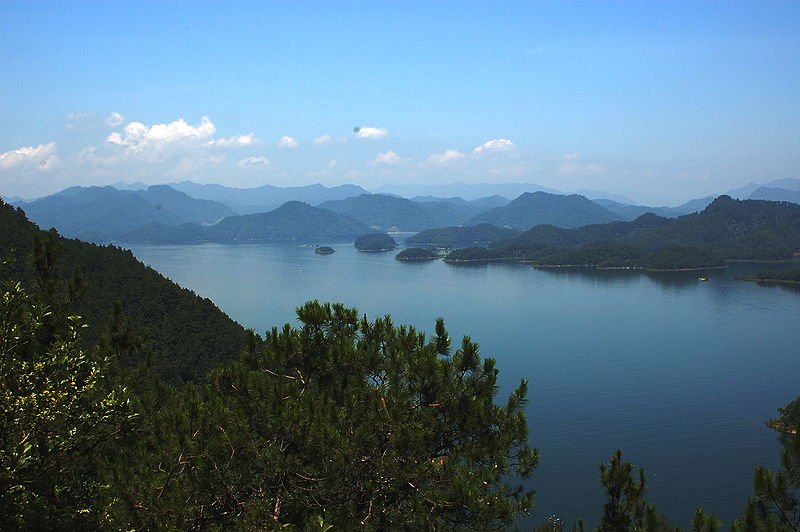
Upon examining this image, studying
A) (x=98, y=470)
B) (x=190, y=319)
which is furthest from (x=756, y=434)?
(x=98, y=470)

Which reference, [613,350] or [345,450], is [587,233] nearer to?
[613,350]

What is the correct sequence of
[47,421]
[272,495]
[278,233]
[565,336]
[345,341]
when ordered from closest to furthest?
[47,421] → [272,495] → [345,341] → [565,336] → [278,233]

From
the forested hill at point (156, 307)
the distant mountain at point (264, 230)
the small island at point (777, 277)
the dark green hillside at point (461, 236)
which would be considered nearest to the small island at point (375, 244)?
the dark green hillside at point (461, 236)

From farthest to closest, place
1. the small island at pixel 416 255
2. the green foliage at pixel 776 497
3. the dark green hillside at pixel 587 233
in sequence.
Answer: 1. the dark green hillside at pixel 587 233
2. the small island at pixel 416 255
3. the green foliage at pixel 776 497

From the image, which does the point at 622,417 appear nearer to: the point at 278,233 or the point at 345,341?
the point at 345,341

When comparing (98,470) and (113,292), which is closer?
(98,470)

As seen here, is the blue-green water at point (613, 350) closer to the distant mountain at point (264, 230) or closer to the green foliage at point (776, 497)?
the green foliage at point (776, 497)

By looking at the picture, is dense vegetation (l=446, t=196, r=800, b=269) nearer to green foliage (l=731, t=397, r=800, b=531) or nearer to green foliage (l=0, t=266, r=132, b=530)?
green foliage (l=731, t=397, r=800, b=531)
